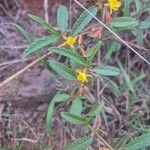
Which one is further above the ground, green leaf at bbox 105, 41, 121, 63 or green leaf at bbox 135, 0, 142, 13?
green leaf at bbox 135, 0, 142, 13

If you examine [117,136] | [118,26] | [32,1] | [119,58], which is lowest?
[117,136]

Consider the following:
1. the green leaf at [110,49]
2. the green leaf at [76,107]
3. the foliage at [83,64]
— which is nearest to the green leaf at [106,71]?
the foliage at [83,64]

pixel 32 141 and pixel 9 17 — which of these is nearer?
pixel 32 141

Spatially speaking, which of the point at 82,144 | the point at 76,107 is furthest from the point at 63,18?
the point at 82,144

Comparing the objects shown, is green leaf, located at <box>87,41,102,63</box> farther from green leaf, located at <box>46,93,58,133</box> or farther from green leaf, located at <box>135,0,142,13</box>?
green leaf, located at <box>135,0,142,13</box>

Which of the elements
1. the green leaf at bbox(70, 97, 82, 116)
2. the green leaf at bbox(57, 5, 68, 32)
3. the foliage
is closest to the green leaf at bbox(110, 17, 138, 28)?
the foliage

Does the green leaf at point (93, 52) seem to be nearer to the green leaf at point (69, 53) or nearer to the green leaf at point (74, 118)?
the green leaf at point (69, 53)

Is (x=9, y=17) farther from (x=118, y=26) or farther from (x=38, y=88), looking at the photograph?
(x=118, y=26)

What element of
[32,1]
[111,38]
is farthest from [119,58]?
[32,1]
